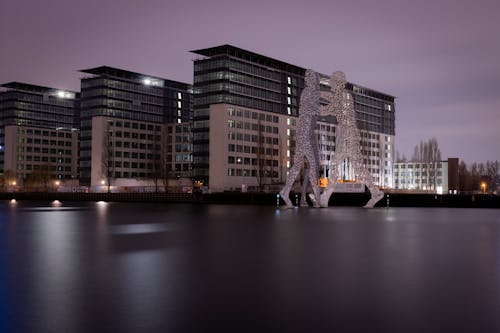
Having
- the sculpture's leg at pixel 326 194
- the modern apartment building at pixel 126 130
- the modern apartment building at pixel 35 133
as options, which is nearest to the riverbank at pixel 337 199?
the sculpture's leg at pixel 326 194

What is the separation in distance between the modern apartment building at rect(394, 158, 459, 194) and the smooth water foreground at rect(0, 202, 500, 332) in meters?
101

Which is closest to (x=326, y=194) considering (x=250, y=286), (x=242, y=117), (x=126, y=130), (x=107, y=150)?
(x=250, y=286)

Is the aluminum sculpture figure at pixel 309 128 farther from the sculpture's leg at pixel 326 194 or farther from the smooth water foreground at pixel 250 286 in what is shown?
the smooth water foreground at pixel 250 286

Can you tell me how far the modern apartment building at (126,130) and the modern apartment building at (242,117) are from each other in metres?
15.4

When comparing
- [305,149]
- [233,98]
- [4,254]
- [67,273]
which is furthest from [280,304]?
[233,98]

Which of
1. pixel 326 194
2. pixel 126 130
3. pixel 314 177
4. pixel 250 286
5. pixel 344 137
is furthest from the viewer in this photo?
pixel 126 130

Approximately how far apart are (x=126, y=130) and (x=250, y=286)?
436 ft

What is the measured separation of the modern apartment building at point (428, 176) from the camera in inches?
4767

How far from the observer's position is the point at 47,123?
553 feet

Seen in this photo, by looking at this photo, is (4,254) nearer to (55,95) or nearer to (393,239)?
(393,239)

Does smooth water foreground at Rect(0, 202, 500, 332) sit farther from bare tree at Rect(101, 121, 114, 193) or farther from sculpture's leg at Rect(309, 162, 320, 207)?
bare tree at Rect(101, 121, 114, 193)

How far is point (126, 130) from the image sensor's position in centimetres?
13925


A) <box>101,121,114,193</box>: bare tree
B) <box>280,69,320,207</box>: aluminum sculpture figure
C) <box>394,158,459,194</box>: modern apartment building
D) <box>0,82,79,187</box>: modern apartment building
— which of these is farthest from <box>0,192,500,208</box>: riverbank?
<box>0,82,79,187</box>: modern apartment building

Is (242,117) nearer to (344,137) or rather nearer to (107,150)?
(107,150)
